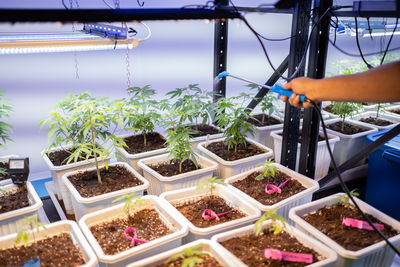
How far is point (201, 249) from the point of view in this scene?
142cm

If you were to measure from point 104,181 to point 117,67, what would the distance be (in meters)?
0.92

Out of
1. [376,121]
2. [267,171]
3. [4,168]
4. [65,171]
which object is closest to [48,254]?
[65,171]

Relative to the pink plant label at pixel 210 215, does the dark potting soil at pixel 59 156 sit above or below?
above

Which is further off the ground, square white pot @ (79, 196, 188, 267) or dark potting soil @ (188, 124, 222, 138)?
dark potting soil @ (188, 124, 222, 138)

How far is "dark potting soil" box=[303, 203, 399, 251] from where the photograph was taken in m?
1.46

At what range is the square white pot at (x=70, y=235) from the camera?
131cm

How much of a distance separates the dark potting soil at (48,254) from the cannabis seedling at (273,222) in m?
0.68

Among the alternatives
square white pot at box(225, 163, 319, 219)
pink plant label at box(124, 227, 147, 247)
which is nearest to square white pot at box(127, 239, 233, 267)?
pink plant label at box(124, 227, 147, 247)

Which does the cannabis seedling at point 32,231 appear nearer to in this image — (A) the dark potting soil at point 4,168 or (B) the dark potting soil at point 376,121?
(A) the dark potting soil at point 4,168

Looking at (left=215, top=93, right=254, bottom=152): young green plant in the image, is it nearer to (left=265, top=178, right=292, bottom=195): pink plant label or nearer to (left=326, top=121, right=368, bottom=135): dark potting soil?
(left=265, top=178, right=292, bottom=195): pink plant label

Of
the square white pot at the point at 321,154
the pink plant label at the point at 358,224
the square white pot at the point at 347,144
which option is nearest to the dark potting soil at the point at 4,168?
the square white pot at the point at 321,154

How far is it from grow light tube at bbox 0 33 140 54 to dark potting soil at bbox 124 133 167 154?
745 mm

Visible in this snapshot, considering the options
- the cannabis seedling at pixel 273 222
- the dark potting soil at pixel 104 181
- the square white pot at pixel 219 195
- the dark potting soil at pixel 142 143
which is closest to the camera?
the cannabis seedling at pixel 273 222

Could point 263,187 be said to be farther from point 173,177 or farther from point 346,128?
point 346,128
